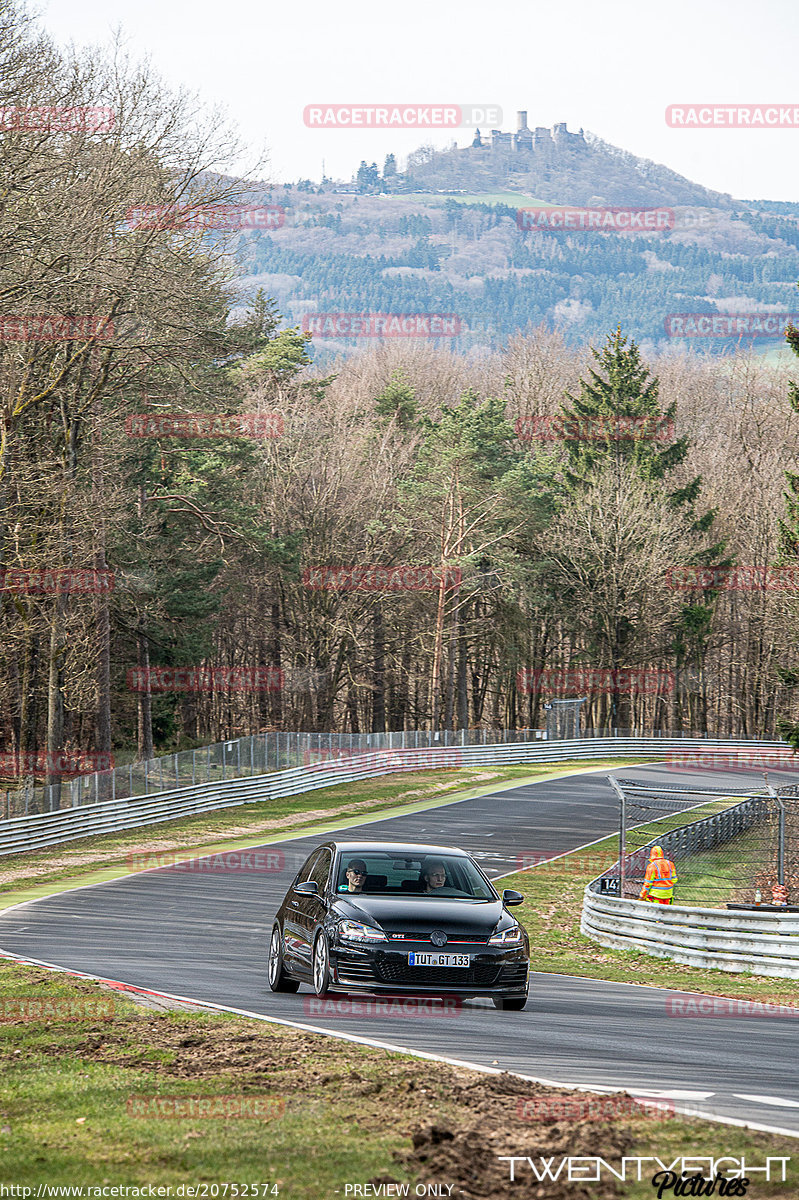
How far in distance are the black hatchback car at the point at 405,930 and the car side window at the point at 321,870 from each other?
22 millimetres

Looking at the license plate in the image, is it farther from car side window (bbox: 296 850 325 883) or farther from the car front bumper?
car side window (bbox: 296 850 325 883)

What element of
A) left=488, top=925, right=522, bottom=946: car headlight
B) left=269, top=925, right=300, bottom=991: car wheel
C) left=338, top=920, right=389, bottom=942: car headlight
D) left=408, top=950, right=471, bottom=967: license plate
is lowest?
left=269, top=925, right=300, bottom=991: car wheel

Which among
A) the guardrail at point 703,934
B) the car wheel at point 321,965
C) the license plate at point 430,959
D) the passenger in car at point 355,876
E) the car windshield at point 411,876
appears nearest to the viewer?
the license plate at point 430,959

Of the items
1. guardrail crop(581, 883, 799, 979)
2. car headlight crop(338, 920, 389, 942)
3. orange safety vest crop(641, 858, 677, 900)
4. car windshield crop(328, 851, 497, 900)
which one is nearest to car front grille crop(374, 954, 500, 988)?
car headlight crop(338, 920, 389, 942)

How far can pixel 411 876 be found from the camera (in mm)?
12891

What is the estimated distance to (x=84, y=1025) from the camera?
34.9ft

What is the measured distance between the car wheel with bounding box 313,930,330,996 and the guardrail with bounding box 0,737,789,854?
22.9m

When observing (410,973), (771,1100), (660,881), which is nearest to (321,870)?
(410,973)

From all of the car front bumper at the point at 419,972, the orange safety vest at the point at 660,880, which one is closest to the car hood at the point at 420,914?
the car front bumper at the point at 419,972

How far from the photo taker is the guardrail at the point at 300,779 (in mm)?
35500

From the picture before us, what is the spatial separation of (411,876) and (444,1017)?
1.67 m

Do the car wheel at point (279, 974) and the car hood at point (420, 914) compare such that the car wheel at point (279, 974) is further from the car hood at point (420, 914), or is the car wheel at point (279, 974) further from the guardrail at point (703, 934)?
the guardrail at point (703, 934)

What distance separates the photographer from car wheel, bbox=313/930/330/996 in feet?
39.1

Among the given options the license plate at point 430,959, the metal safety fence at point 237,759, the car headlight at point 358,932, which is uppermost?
the car headlight at point 358,932
